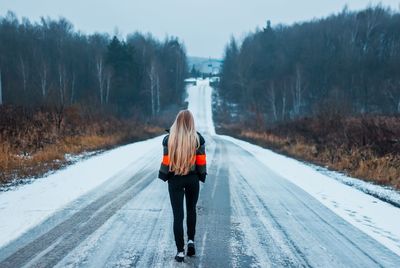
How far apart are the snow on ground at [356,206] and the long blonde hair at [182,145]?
129 inches

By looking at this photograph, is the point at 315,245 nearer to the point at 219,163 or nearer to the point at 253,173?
the point at 253,173

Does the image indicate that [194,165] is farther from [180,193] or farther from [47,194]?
[47,194]

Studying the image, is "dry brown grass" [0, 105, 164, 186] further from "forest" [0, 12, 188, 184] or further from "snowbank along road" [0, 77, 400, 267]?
"snowbank along road" [0, 77, 400, 267]

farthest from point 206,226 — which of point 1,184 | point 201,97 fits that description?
point 201,97

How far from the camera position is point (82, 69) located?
73.2 m

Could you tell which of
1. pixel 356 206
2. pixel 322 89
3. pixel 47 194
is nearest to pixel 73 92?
pixel 322 89

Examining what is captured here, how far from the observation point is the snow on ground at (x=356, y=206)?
6.60m

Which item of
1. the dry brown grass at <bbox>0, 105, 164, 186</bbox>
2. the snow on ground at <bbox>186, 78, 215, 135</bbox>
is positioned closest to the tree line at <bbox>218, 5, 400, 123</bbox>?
the snow on ground at <bbox>186, 78, 215, 135</bbox>

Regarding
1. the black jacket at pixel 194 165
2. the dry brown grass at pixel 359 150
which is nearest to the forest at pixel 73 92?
the black jacket at pixel 194 165

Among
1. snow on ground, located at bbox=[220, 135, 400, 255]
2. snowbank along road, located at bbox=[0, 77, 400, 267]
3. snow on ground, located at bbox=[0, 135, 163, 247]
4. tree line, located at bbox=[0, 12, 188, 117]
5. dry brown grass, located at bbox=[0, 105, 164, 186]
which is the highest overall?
tree line, located at bbox=[0, 12, 188, 117]

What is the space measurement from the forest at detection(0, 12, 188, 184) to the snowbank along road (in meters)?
3.34

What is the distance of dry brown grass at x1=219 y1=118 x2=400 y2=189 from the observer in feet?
41.3

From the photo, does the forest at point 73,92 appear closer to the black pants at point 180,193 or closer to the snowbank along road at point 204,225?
the snowbank along road at point 204,225

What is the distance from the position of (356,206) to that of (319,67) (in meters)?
74.2
